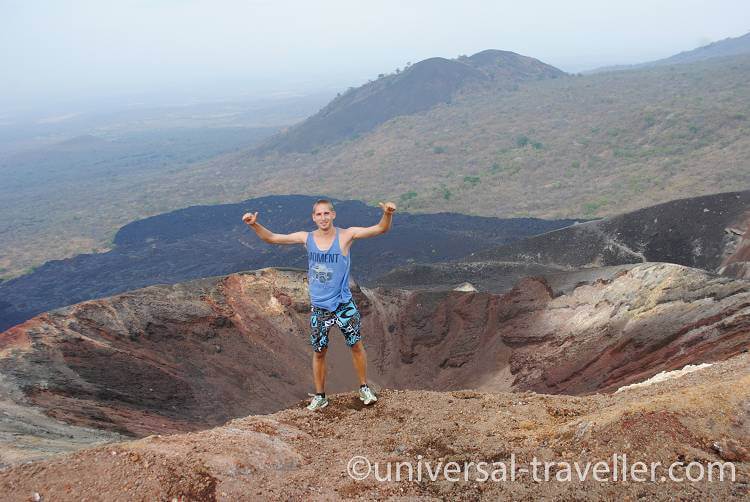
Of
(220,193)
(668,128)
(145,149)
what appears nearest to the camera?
(668,128)

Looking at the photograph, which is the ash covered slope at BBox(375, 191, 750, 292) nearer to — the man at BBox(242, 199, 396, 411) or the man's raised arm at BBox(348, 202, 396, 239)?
the man at BBox(242, 199, 396, 411)

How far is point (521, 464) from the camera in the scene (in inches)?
169

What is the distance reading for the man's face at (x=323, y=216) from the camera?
17.5ft

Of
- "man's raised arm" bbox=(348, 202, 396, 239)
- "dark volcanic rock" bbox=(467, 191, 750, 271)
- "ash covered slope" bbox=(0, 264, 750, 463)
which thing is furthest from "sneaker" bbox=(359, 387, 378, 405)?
"dark volcanic rock" bbox=(467, 191, 750, 271)

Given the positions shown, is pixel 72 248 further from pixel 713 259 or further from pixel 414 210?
pixel 713 259

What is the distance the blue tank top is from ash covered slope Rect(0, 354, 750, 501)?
1.32m

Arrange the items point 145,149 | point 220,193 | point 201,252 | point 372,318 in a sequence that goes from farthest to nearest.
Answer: point 145,149, point 220,193, point 201,252, point 372,318

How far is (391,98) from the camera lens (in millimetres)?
74438

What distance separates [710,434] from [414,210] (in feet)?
124

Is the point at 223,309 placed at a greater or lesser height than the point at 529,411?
lesser

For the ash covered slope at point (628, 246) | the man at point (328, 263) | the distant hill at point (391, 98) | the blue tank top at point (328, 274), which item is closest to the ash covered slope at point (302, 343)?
the ash covered slope at point (628, 246)

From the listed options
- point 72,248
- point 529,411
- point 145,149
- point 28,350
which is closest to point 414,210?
point 72,248

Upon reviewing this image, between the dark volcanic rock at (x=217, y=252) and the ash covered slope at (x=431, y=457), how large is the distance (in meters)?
23.5

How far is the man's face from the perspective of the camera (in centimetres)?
532
